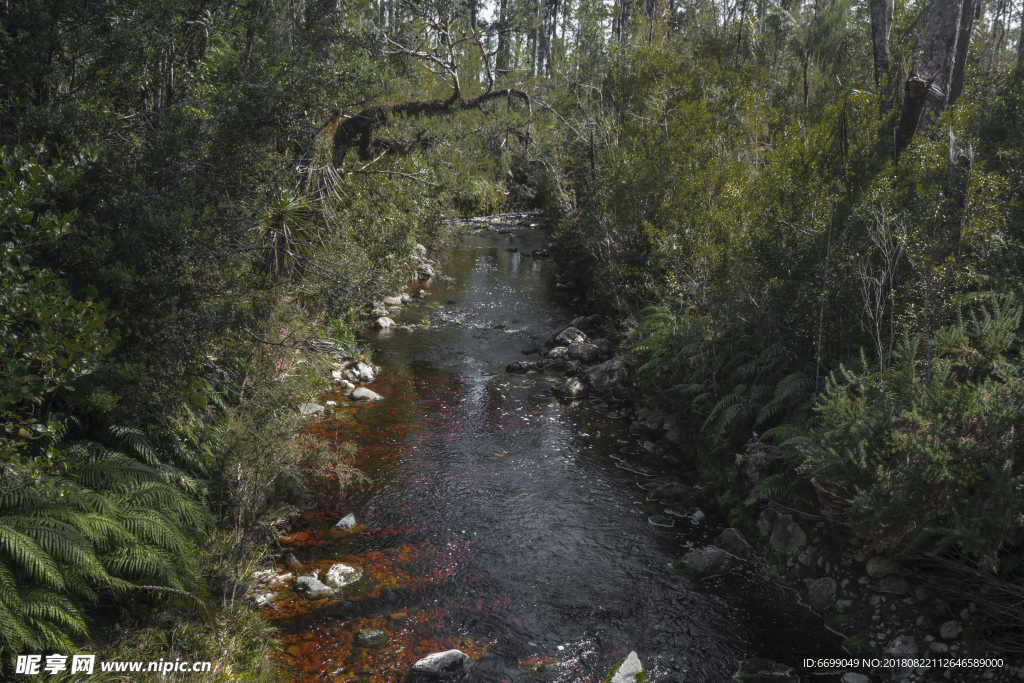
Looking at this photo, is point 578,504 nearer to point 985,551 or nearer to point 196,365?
point 985,551

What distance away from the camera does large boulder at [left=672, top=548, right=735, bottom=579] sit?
737 cm

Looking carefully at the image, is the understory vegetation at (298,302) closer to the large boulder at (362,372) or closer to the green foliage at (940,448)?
the green foliage at (940,448)

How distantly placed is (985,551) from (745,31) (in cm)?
2793

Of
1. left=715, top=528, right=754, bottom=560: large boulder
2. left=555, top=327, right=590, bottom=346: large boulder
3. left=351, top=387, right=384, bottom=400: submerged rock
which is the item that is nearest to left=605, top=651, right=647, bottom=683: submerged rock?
left=715, top=528, right=754, bottom=560: large boulder

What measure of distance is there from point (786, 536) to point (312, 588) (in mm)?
5750

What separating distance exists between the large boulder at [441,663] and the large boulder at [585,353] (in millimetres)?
9796

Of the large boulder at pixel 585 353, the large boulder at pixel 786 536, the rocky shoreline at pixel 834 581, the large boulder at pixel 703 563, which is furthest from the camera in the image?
the large boulder at pixel 585 353

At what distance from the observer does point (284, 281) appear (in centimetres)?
838

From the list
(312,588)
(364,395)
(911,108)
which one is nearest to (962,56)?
(911,108)

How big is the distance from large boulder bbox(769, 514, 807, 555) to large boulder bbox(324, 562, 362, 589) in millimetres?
5161

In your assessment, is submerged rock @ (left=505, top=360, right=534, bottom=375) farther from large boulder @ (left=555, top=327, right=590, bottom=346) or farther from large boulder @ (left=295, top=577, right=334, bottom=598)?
large boulder @ (left=295, top=577, right=334, bottom=598)

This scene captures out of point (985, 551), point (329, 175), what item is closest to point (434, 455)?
point (329, 175)

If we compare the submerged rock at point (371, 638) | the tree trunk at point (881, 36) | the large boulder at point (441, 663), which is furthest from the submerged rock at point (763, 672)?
the tree trunk at point (881, 36)

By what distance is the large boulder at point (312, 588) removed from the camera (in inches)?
266
